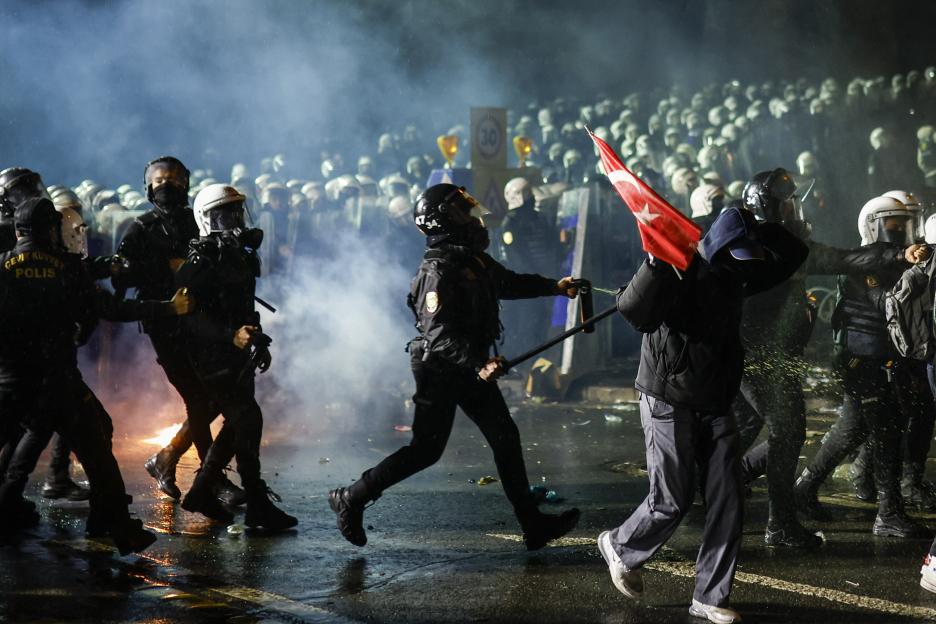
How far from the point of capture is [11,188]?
25.9 feet

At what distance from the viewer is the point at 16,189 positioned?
7.88 meters

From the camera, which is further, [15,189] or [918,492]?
[15,189]

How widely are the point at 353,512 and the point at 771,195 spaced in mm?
2709

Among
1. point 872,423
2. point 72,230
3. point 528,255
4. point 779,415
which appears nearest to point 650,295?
point 779,415

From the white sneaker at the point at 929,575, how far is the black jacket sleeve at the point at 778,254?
1.40m

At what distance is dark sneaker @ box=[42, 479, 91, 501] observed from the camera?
24.8 ft

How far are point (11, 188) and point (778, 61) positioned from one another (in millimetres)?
28846

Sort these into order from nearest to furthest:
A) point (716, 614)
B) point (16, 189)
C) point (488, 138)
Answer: point (716, 614) → point (16, 189) → point (488, 138)

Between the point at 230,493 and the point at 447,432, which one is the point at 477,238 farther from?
the point at 230,493

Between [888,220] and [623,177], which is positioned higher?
[888,220]

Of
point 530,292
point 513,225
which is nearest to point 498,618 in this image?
point 530,292

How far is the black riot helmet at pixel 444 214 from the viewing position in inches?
234

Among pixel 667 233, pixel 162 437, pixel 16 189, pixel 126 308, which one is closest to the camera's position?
pixel 667 233

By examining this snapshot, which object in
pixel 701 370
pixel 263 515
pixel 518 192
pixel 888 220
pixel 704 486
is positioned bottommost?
pixel 263 515
